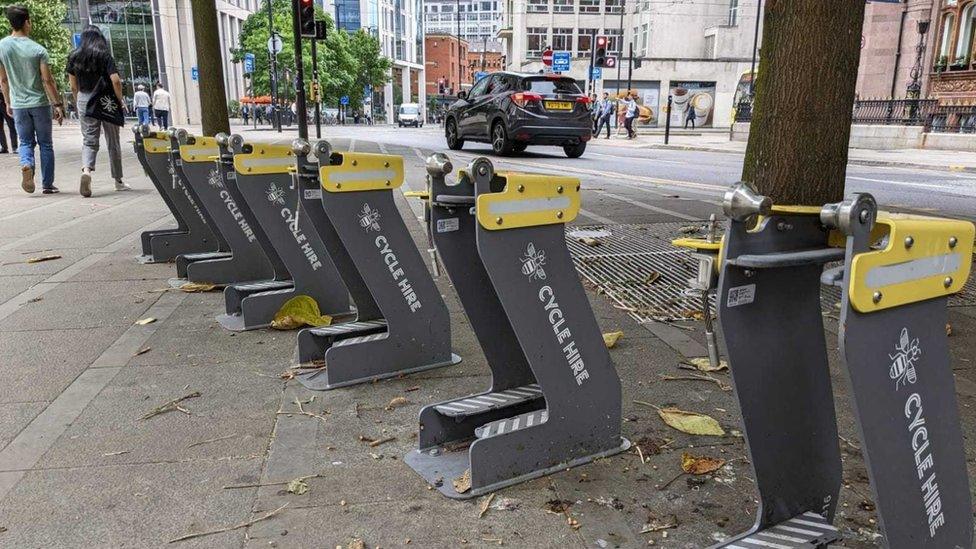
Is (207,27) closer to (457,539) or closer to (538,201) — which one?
(538,201)

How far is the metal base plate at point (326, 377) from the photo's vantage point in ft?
11.3

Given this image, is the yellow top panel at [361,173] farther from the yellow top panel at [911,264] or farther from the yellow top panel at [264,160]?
the yellow top panel at [911,264]

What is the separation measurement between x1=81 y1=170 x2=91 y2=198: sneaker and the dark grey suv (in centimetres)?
871

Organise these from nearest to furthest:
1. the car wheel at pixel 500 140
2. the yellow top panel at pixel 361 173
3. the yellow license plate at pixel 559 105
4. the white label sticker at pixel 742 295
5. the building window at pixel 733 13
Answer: the white label sticker at pixel 742 295
the yellow top panel at pixel 361 173
the yellow license plate at pixel 559 105
the car wheel at pixel 500 140
the building window at pixel 733 13

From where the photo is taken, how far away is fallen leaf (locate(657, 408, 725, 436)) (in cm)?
296

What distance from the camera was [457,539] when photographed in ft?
7.38

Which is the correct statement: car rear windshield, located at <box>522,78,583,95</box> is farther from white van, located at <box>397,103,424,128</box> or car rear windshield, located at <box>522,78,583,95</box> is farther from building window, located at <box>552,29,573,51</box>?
building window, located at <box>552,29,573,51</box>

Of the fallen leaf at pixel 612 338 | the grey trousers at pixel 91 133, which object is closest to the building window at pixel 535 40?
the grey trousers at pixel 91 133

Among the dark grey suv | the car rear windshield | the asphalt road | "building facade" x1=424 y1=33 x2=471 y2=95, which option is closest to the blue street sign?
the asphalt road

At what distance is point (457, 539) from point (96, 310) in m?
3.56

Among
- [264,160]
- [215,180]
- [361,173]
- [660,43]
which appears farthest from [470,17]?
[361,173]

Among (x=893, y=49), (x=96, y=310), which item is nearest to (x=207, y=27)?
(x=96, y=310)

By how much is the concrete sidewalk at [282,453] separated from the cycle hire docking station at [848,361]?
11.6 inches

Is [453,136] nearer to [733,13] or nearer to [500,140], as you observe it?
[500,140]
